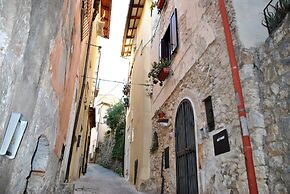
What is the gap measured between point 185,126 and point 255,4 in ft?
9.66

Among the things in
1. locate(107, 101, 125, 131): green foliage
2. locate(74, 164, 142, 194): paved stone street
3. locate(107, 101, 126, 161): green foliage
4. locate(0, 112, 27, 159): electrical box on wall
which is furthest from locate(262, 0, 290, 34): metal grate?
locate(107, 101, 125, 131): green foliage

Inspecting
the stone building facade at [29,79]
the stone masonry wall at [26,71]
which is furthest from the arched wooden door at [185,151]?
the stone masonry wall at [26,71]

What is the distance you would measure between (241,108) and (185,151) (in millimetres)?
2248

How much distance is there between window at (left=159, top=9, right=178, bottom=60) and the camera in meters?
6.86

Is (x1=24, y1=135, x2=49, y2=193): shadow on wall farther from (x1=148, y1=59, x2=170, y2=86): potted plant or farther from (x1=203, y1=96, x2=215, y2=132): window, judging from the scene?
(x1=148, y1=59, x2=170, y2=86): potted plant

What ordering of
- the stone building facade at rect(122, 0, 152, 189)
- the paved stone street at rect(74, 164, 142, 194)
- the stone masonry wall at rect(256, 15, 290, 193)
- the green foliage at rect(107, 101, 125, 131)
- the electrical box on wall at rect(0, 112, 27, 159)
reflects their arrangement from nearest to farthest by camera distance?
the electrical box on wall at rect(0, 112, 27, 159) < the stone masonry wall at rect(256, 15, 290, 193) < the paved stone street at rect(74, 164, 142, 194) < the stone building facade at rect(122, 0, 152, 189) < the green foliage at rect(107, 101, 125, 131)

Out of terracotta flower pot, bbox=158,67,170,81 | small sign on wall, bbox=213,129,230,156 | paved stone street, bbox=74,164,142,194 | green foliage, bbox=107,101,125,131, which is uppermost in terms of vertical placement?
green foliage, bbox=107,101,125,131

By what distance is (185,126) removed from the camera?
549 cm

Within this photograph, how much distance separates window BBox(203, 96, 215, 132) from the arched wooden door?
26.0 inches

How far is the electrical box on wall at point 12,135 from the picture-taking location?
1.78 m

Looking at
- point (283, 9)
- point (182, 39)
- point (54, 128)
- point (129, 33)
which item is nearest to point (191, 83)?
point (182, 39)

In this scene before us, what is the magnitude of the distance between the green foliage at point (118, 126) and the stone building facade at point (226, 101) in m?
13.5

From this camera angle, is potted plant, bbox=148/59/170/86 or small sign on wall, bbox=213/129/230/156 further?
potted plant, bbox=148/59/170/86

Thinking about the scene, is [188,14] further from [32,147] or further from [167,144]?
[32,147]
